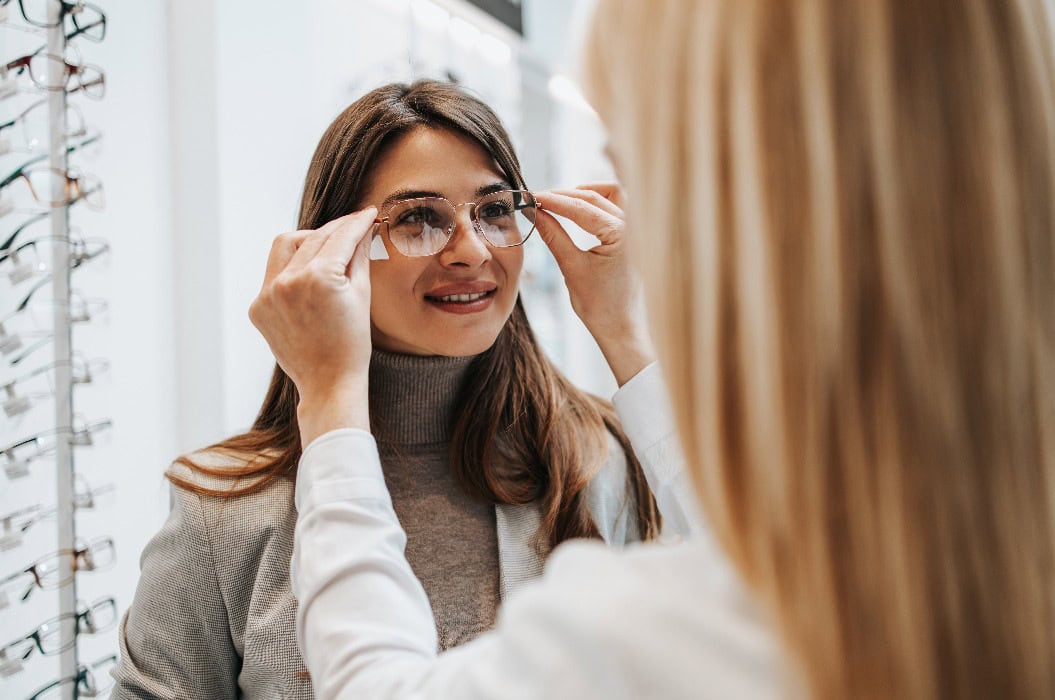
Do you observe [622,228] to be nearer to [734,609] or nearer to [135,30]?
[734,609]

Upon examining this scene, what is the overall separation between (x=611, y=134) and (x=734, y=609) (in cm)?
37

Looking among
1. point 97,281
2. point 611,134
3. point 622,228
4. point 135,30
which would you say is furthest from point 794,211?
point 135,30

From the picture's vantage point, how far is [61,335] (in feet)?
5.61

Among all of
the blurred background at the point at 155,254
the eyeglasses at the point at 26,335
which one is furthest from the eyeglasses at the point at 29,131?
the eyeglasses at the point at 26,335

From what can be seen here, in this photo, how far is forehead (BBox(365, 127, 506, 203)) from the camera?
4.42 feet

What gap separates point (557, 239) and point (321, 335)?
0.48m

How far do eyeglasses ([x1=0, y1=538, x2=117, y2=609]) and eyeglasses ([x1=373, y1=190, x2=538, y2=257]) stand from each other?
96cm

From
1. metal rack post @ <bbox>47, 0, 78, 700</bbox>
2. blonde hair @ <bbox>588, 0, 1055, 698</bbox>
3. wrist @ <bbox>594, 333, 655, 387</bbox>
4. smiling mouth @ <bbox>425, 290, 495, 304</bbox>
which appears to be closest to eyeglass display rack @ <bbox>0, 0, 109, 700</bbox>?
metal rack post @ <bbox>47, 0, 78, 700</bbox>

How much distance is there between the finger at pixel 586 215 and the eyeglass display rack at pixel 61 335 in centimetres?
103

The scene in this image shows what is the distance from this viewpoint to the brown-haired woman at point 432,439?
116cm

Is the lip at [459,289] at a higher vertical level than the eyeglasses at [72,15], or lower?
lower

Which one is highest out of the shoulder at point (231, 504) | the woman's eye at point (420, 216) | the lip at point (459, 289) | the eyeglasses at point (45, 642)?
the woman's eye at point (420, 216)

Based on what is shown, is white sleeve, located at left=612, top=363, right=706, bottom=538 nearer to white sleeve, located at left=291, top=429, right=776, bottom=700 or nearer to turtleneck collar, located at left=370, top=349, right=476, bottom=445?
turtleneck collar, located at left=370, top=349, right=476, bottom=445

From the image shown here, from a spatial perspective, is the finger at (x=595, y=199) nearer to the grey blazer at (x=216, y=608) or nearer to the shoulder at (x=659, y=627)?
the grey blazer at (x=216, y=608)
